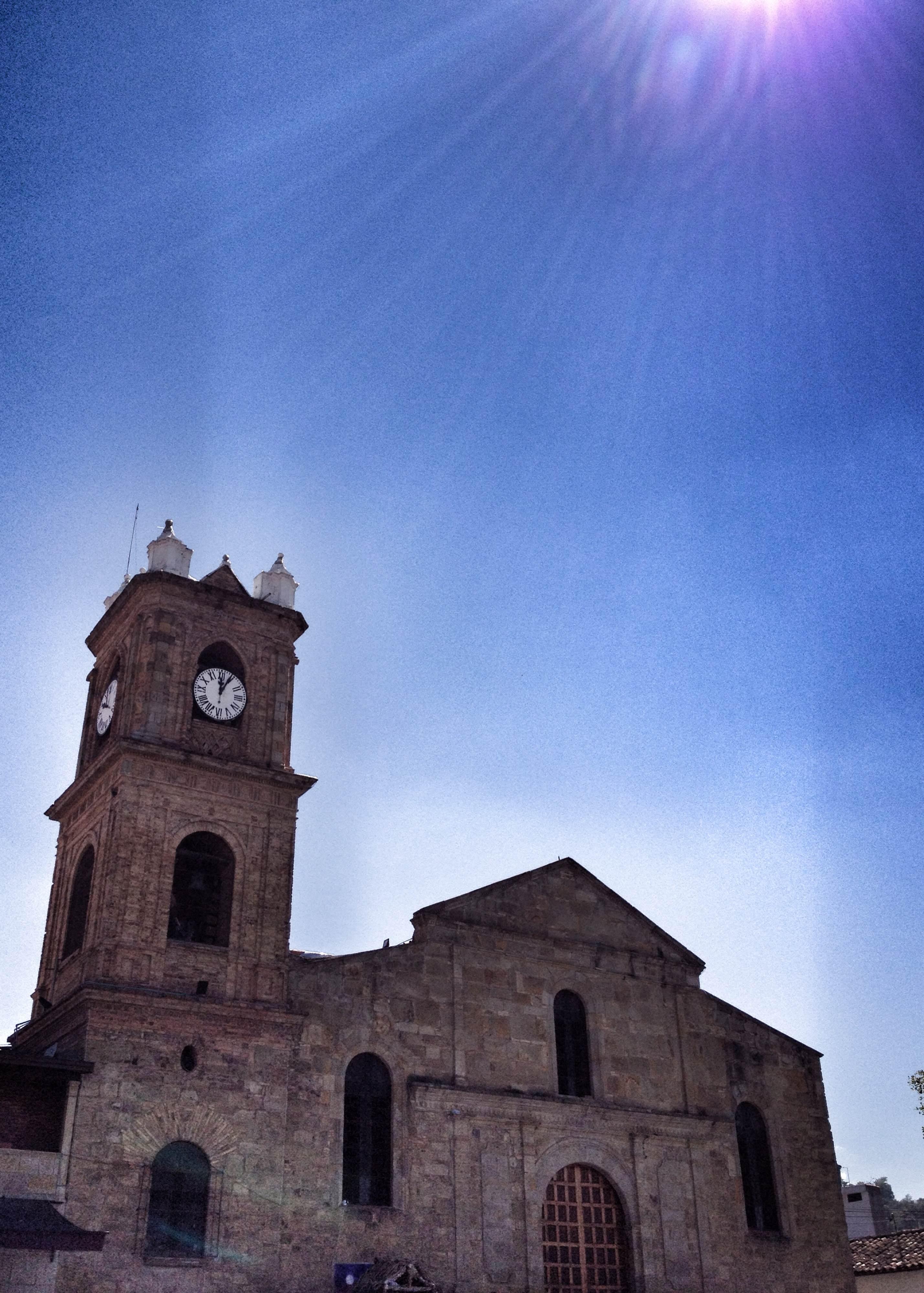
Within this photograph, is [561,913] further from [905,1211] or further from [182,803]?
[905,1211]

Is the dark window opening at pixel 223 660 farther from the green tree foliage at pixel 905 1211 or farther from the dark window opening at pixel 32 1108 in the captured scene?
the green tree foliage at pixel 905 1211

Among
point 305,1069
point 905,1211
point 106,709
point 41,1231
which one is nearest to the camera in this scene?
point 41,1231

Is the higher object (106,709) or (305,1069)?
(106,709)

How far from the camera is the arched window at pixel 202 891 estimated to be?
2314cm

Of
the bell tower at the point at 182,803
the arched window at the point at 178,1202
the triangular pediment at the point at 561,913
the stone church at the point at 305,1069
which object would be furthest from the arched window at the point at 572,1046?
the arched window at the point at 178,1202

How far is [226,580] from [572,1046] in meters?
12.8

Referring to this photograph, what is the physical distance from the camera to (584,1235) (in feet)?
81.0

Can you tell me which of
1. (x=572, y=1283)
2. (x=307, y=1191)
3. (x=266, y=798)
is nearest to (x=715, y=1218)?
(x=572, y=1283)

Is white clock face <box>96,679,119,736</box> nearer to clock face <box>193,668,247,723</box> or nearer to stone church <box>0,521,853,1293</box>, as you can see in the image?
stone church <box>0,521,853,1293</box>

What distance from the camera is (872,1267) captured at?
33562 mm

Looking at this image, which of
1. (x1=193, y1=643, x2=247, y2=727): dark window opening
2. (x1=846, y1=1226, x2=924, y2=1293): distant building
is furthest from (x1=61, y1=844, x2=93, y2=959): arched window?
(x1=846, y1=1226, x2=924, y2=1293): distant building

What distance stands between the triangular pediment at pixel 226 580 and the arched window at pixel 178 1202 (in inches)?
448

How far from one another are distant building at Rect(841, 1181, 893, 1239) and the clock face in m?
35.5

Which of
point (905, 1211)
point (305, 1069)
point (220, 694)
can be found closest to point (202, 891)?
point (305, 1069)
